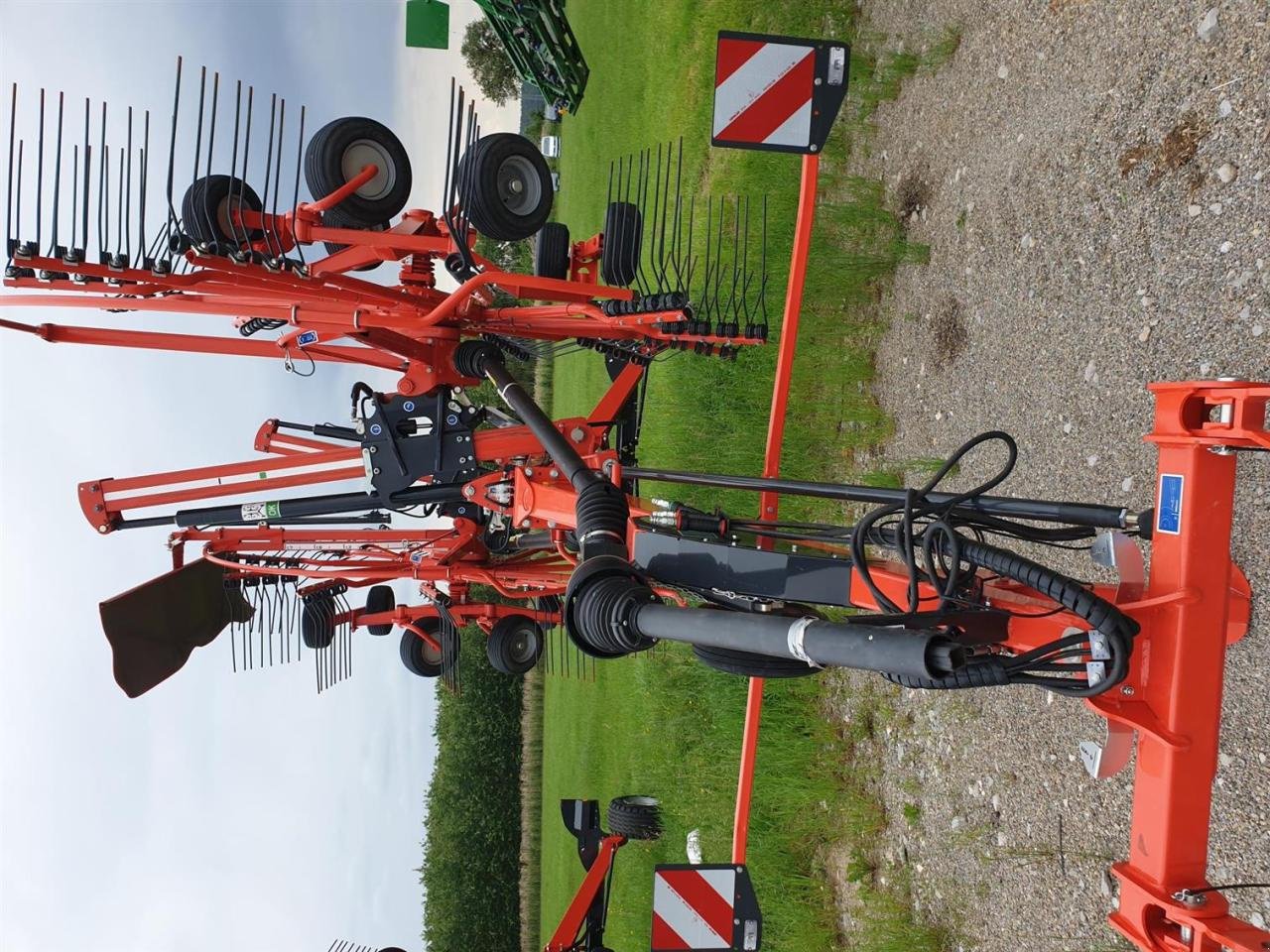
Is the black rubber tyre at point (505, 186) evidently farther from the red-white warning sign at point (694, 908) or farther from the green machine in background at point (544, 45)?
the green machine in background at point (544, 45)

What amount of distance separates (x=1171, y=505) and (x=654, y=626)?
1.22 m

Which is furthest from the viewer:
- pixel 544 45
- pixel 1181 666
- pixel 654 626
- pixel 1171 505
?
pixel 544 45

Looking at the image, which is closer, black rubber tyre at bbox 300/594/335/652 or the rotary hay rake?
the rotary hay rake

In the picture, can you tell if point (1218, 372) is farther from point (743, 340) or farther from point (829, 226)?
point (829, 226)

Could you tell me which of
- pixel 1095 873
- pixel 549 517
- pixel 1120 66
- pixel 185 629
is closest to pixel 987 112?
pixel 1120 66

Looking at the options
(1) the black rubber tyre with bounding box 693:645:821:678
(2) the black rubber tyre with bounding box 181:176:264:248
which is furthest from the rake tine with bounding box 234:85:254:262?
(1) the black rubber tyre with bounding box 693:645:821:678

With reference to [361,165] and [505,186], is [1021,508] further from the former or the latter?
[361,165]

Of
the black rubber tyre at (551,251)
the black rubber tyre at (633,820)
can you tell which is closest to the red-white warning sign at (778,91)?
the black rubber tyre at (551,251)

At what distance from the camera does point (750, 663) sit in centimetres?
275

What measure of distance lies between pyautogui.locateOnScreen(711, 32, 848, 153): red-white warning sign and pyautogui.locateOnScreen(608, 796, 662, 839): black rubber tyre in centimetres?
420

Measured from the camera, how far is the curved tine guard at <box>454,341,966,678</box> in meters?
Answer: 1.44

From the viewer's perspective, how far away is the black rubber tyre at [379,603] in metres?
7.55

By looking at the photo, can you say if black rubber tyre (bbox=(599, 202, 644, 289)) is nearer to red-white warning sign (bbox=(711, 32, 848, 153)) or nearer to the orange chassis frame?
red-white warning sign (bbox=(711, 32, 848, 153))

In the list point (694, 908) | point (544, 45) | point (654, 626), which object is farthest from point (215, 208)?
point (544, 45)
